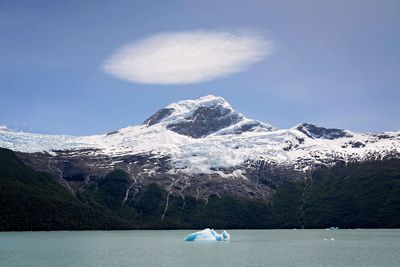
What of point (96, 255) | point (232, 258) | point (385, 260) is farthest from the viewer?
point (96, 255)

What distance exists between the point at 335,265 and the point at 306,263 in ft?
20.8

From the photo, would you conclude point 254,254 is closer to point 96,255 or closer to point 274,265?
point 274,265

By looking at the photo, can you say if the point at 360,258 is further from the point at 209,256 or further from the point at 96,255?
the point at 96,255

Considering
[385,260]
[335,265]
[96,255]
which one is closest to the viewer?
[335,265]

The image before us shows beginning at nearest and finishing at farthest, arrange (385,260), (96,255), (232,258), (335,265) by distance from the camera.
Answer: (335,265) < (385,260) < (232,258) < (96,255)

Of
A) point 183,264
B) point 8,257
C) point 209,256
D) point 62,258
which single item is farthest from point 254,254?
point 8,257

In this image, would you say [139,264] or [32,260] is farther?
[32,260]

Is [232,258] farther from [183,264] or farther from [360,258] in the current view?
[360,258]

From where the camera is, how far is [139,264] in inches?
4614

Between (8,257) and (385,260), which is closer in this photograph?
(385,260)

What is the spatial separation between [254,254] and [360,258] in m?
27.3

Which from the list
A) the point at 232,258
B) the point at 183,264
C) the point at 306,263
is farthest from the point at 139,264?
the point at 306,263

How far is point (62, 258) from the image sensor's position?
131 metres

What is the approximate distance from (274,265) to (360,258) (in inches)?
1015
